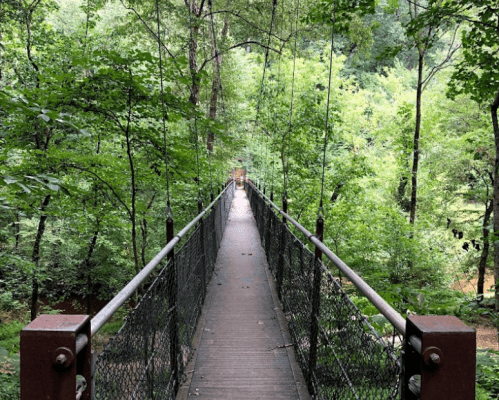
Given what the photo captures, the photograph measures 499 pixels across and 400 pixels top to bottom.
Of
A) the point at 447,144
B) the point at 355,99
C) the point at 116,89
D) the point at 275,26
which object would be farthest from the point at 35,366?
the point at 355,99

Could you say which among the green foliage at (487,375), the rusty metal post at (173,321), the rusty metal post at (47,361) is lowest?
the green foliage at (487,375)

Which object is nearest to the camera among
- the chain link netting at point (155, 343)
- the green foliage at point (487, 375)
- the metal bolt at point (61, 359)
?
the metal bolt at point (61, 359)

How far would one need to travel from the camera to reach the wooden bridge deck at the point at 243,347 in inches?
116

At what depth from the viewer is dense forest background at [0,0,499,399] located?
4504 mm

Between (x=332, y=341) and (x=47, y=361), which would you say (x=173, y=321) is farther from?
(x=47, y=361)

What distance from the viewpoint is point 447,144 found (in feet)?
40.8

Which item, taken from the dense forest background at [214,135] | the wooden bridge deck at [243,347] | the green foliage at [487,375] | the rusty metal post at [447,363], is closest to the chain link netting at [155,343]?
the wooden bridge deck at [243,347]

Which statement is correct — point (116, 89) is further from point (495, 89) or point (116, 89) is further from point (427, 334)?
point (495, 89)

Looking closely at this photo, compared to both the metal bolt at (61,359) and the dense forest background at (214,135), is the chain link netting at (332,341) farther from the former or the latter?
the metal bolt at (61,359)

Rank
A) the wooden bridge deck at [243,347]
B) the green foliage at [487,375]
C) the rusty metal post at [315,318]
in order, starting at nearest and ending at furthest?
the rusty metal post at [315,318] < the wooden bridge deck at [243,347] < the green foliage at [487,375]

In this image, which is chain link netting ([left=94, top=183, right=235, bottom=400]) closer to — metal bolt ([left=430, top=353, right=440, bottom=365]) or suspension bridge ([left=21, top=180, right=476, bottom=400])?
suspension bridge ([left=21, top=180, right=476, bottom=400])

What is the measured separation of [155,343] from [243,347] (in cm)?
167

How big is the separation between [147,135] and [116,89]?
2.56ft

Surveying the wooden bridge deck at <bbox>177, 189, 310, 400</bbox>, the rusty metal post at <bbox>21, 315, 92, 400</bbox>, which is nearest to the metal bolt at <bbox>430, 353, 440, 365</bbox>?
the rusty metal post at <bbox>21, 315, 92, 400</bbox>
